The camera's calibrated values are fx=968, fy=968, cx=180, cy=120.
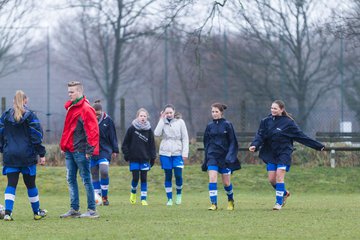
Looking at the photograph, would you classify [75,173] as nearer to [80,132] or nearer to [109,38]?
[80,132]

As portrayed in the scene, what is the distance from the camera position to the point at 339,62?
1527 inches

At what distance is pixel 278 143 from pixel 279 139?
0.07 m

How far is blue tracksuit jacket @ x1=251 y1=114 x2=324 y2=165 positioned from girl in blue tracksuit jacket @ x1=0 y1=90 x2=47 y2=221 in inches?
159

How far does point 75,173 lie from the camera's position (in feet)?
47.1

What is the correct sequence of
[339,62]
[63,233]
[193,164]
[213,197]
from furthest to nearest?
[339,62] → [193,164] → [213,197] → [63,233]

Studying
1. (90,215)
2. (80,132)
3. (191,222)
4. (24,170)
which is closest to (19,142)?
(24,170)

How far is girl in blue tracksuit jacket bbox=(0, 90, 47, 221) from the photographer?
13.9 m

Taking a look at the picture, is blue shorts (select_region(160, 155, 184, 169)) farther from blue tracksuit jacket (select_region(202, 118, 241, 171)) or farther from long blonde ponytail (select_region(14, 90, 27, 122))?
long blonde ponytail (select_region(14, 90, 27, 122))

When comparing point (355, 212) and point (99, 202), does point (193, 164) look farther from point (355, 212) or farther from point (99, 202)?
point (355, 212)

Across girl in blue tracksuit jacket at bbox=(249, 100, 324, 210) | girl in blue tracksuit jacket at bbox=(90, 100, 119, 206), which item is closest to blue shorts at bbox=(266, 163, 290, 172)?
girl in blue tracksuit jacket at bbox=(249, 100, 324, 210)

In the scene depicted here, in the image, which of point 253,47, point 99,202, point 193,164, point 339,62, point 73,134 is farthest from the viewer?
point 253,47

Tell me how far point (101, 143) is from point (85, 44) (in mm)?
26121

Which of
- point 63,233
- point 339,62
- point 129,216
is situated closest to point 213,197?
point 129,216

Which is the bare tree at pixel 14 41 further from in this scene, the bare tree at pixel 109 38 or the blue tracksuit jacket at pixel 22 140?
the blue tracksuit jacket at pixel 22 140
